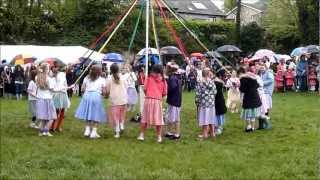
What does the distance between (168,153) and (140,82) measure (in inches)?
161

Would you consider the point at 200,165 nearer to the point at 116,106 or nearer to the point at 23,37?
the point at 116,106

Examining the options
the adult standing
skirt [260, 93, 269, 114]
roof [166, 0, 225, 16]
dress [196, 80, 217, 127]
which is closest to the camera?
dress [196, 80, 217, 127]

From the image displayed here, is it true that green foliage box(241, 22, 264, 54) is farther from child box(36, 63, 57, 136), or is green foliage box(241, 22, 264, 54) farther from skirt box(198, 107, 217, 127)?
child box(36, 63, 57, 136)

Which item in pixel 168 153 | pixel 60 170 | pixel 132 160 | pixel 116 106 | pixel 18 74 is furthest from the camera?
pixel 18 74

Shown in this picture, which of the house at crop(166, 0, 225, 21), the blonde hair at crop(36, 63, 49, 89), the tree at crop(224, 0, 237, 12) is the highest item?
the tree at crop(224, 0, 237, 12)

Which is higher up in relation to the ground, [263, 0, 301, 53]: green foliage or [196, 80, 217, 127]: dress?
[263, 0, 301, 53]: green foliage

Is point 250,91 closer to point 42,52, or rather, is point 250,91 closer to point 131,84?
point 131,84

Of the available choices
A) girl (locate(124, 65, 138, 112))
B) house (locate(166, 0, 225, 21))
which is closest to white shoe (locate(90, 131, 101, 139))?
girl (locate(124, 65, 138, 112))

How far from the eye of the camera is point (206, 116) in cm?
1052

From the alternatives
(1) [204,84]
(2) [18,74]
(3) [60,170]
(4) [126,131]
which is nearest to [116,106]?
(4) [126,131]

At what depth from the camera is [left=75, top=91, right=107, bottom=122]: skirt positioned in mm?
10719

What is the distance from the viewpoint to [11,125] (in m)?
12.6

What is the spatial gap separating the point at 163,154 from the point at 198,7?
54.8 meters

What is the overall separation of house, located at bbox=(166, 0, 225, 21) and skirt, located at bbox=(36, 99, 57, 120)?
4891cm
